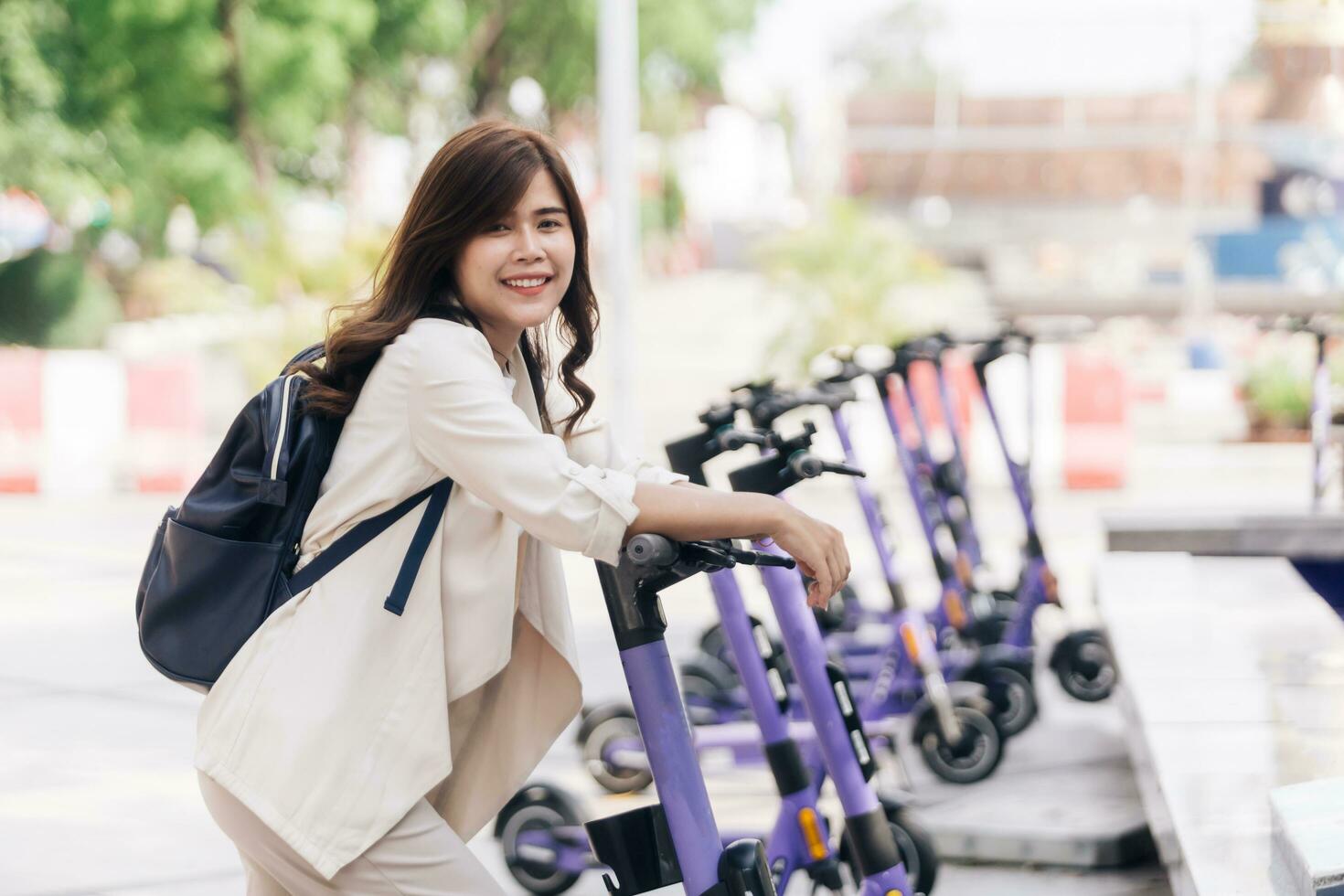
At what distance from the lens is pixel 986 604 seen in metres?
7.34

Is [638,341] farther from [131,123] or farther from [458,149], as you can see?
[458,149]

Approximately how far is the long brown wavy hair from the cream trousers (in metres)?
0.62

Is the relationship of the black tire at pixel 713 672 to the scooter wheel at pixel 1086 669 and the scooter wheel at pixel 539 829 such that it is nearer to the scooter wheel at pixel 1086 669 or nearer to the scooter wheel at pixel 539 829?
the scooter wheel at pixel 1086 669

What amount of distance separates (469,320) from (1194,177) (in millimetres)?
26327

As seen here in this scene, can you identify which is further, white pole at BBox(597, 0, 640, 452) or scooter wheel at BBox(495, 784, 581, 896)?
white pole at BBox(597, 0, 640, 452)

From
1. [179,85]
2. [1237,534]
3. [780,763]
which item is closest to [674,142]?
[179,85]

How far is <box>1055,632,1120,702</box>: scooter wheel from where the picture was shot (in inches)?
288

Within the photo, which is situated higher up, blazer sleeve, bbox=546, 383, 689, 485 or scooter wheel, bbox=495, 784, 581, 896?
blazer sleeve, bbox=546, 383, 689, 485

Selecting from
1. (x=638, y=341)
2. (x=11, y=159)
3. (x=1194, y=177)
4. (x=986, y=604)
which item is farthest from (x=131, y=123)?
(x=986, y=604)

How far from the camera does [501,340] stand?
2.83m

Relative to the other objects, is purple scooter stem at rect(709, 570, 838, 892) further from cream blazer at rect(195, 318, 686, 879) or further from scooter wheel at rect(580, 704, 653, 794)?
scooter wheel at rect(580, 704, 653, 794)

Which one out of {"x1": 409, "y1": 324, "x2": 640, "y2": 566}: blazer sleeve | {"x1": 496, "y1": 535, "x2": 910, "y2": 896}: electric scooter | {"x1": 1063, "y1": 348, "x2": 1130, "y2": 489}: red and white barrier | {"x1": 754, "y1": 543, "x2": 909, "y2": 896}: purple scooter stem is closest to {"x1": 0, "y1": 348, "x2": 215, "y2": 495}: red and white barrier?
{"x1": 1063, "y1": 348, "x2": 1130, "y2": 489}: red and white barrier

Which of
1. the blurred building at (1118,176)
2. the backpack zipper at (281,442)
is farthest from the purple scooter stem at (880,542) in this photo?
the blurred building at (1118,176)

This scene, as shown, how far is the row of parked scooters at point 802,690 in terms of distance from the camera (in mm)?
2818
